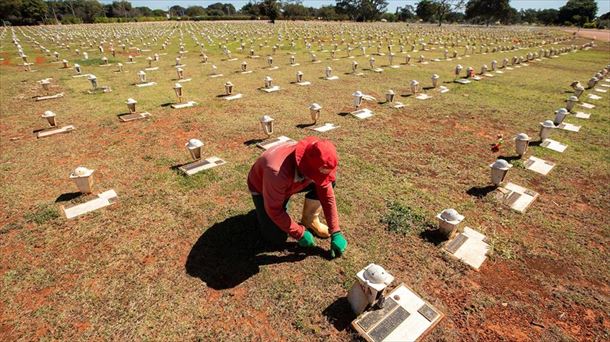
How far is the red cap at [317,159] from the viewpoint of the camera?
111 inches

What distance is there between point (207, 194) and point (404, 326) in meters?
3.69

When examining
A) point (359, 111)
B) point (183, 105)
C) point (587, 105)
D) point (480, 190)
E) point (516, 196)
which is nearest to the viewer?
point (516, 196)

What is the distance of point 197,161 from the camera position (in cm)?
629

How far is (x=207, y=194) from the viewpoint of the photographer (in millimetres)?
5223

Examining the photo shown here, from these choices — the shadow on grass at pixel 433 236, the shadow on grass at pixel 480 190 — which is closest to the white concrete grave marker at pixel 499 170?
the shadow on grass at pixel 480 190

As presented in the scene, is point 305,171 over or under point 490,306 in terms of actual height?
over

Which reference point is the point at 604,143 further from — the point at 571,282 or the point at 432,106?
the point at 571,282

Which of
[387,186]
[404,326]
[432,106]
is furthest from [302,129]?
[404,326]

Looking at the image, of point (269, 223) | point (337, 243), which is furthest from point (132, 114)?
point (337, 243)

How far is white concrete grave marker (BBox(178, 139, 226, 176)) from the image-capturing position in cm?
591

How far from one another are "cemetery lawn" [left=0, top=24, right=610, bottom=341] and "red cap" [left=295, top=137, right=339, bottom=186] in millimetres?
1411

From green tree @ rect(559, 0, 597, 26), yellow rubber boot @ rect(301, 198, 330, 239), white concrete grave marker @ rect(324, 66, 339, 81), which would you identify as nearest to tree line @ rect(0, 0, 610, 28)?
green tree @ rect(559, 0, 597, 26)

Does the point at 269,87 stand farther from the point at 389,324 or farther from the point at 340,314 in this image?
the point at 389,324

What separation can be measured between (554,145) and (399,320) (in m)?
6.92
